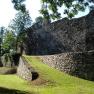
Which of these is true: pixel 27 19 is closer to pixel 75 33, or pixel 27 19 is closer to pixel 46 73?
pixel 75 33

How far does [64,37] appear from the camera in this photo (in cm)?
4403

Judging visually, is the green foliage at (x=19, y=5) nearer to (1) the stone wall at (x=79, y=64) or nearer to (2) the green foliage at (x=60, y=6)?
(2) the green foliage at (x=60, y=6)

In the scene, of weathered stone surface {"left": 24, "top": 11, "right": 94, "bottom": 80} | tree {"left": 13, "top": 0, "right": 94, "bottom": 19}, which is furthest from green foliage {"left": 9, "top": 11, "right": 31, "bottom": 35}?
tree {"left": 13, "top": 0, "right": 94, "bottom": 19}

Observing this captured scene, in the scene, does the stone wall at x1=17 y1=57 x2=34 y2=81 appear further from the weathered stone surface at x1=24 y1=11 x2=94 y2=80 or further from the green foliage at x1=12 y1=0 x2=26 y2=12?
the green foliage at x1=12 y1=0 x2=26 y2=12

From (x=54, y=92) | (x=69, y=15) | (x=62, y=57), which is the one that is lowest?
(x=54, y=92)

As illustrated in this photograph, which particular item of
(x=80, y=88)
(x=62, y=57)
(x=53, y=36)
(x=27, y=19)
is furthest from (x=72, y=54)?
(x=27, y=19)

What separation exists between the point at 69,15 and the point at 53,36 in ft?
90.8

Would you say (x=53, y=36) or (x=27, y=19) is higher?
(x=27, y=19)

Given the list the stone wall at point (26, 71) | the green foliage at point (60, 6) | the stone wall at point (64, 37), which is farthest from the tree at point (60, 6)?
the stone wall at point (64, 37)

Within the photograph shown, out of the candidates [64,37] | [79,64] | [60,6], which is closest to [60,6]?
[60,6]

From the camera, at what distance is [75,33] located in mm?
42938

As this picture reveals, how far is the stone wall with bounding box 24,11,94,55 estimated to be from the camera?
4156 centimetres

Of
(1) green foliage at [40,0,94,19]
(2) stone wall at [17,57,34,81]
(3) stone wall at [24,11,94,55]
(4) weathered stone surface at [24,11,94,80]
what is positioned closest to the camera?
(1) green foliage at [40,0,94,19]

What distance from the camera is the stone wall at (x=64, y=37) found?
1636 inches
